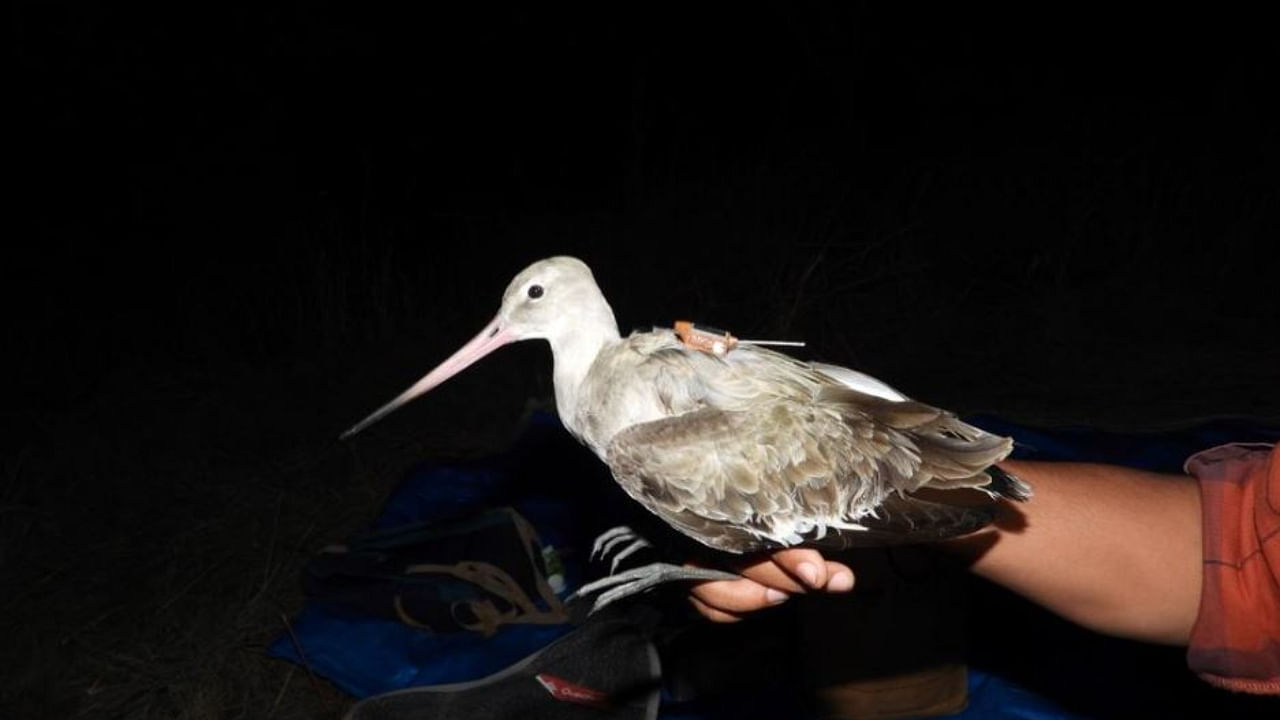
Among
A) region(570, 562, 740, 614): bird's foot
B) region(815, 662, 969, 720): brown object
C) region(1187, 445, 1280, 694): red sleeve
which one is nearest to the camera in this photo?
region(1187, 445, 1280, 694): red sleeve

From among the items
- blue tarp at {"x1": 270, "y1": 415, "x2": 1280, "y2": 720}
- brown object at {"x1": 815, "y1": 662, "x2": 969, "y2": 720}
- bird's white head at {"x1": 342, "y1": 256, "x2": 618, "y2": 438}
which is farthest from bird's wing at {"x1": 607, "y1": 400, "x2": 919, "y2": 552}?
blue tarp at {"x1": 270, "y1": 415, "x2": 1280, "y2": 720}

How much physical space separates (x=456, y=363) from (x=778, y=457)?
2.53 feet

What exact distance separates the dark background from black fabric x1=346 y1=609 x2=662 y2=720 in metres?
0.61

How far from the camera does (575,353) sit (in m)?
2.05

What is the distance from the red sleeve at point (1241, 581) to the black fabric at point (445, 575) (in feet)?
6.68

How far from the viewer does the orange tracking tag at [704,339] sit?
74.4 inches

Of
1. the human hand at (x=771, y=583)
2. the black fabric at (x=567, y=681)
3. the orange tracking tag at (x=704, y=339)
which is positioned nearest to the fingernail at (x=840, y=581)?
the human hand at (x=771, y=583)

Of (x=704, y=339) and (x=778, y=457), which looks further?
(x=704, y=339)

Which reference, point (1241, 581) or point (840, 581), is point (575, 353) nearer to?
point (840, 581)

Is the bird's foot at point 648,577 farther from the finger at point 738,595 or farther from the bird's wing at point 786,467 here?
the bird's wing at point 786,467

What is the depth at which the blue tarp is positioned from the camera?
3.01m

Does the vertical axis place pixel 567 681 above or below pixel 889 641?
below

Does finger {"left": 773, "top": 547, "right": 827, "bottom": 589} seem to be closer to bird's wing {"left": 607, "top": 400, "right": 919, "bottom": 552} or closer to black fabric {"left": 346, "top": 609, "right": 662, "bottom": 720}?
bird's wing {"left": 607, "top": 400, "right": 919, "bottom": 552}

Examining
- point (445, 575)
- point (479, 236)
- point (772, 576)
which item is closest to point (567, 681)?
point (445, 575)
